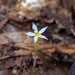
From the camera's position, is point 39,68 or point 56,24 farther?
point 56,24

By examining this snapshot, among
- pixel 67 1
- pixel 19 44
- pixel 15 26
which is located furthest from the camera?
pixel 67 1

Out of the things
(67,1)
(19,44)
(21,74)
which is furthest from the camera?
(67,1)

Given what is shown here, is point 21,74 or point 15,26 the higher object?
point 15,26

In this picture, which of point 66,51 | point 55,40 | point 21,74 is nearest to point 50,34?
point 55,40

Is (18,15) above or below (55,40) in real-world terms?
above

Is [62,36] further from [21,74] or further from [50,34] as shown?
[21,74]

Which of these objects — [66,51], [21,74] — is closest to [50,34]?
[66,51]

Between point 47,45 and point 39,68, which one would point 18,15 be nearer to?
point 47,45

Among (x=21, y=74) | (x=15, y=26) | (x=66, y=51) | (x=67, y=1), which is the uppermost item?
(x=67, y=1)

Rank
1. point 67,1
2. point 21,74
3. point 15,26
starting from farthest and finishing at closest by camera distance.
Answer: point 67,1 < point 15,26 < point 21,74
